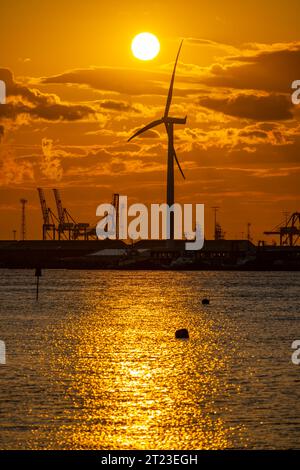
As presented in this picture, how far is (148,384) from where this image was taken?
224 ft

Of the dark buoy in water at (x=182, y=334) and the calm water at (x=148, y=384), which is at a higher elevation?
the dark buoy in water at (x=182, y=334)

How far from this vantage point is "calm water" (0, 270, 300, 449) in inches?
2035

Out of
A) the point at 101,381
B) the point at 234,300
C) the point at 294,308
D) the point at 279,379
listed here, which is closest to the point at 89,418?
the point at 101,381

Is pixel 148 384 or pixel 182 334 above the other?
pixel 182 334

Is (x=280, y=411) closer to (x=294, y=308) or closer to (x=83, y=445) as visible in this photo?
(x=83, y=445)

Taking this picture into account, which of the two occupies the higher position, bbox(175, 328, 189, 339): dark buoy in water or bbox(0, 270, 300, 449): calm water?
bbox(175, 328, 189, 339): dark buoy in water

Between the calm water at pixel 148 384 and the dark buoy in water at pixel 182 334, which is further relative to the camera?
the dark buoy in water at pixel 182 334

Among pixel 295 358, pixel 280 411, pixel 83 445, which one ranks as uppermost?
pixel 295 358

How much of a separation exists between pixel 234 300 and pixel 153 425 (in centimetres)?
12542

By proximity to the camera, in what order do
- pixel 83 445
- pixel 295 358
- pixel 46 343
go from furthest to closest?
pixel 46 343 → pixel 295 358 → pixel 83 445

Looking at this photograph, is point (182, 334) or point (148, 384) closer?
point (148, 384)

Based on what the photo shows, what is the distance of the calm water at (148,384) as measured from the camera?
51688mm

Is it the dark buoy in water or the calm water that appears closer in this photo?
the calm water

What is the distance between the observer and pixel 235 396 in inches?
2467
